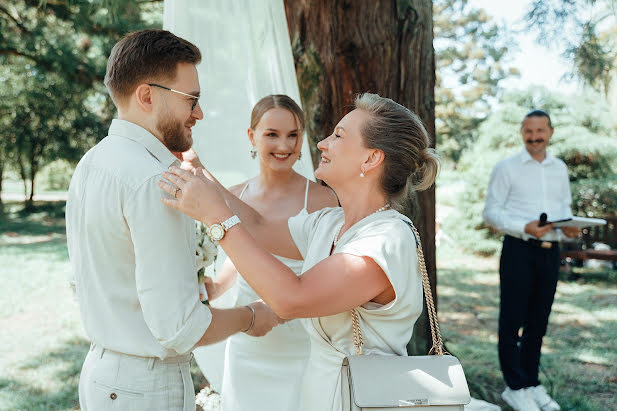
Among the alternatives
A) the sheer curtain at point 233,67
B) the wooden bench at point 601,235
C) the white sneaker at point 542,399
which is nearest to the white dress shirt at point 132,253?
the sheer curtain at point 233,67

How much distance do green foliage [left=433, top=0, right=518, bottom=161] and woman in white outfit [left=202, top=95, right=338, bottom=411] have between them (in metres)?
22.3

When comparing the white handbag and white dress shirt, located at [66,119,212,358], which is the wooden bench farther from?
white dress shirt, located at [66,119,212,358]

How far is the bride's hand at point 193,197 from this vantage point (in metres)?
1.47

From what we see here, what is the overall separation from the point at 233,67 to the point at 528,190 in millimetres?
2544

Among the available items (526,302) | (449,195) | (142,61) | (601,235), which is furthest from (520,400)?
(449,195)

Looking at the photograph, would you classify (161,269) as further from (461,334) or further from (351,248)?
(461,334)

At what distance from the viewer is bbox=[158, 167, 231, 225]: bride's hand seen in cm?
147

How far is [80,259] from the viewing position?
1601 mm

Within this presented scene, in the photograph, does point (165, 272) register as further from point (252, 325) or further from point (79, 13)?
point (79, 13)

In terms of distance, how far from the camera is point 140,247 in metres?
1.46

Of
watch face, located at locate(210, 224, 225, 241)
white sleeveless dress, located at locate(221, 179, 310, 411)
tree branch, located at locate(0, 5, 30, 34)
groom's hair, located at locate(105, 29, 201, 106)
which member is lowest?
white sleeveless dress, located at locate(221, 179, 310, 411)

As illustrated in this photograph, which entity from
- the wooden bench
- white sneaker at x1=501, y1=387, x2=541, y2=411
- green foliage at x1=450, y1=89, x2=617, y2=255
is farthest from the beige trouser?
green foliage at x1=450, y1=89, x2=617, y2=255

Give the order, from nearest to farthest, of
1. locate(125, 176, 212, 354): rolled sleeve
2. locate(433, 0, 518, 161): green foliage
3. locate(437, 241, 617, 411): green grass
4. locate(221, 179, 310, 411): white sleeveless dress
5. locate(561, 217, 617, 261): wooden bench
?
locate(125, 176, 212, 354): rolled sleeve < locate(221, 179, 310, 411): white sleeveless dress < locate(437, 241, 617, 411): green grass < locate(561, 217, 617, 261): wooden bench < locate(433, 0, 518, 161): green foliage

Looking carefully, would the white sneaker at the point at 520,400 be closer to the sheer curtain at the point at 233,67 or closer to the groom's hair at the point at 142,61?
the sheer curtain at the point at 233,67
